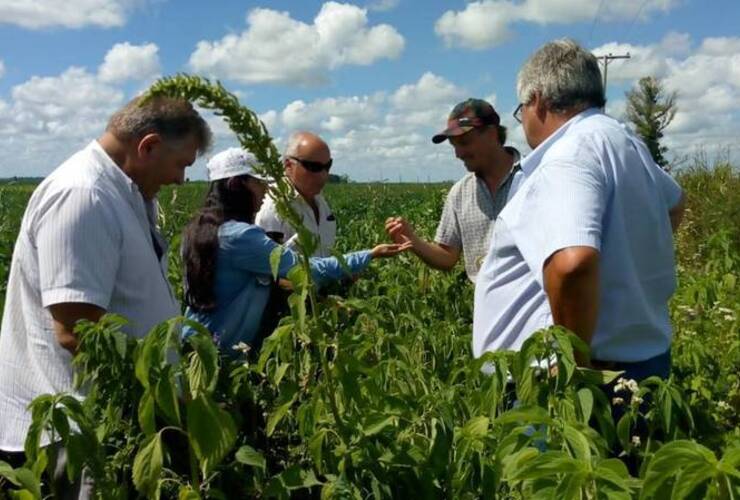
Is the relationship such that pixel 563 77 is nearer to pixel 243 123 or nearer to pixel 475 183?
pixel 243 123

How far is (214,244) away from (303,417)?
180 cm

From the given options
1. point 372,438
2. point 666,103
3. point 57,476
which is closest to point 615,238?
point 372,438

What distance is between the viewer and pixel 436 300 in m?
5.31

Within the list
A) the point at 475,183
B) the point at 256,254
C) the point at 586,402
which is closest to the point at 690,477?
the point at 586,402

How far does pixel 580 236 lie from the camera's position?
2.20 meters

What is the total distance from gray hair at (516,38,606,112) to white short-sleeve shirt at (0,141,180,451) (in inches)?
52.0

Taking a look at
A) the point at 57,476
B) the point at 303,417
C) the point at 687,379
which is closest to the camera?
the point at 303,417

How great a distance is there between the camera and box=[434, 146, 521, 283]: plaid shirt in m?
4.34

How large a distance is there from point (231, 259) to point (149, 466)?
6.34 ft

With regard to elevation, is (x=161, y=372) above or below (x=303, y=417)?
above

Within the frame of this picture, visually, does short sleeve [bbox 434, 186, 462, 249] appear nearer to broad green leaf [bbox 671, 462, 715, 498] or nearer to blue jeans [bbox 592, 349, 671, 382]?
blue jeans [bbox 592, 349, 671, 382]

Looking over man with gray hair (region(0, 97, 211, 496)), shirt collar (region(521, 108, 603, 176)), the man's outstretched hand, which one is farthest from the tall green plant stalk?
the man's outstretched hand

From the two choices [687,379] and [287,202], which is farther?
[687,379]

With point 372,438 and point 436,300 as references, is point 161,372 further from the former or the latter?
point 436,300
